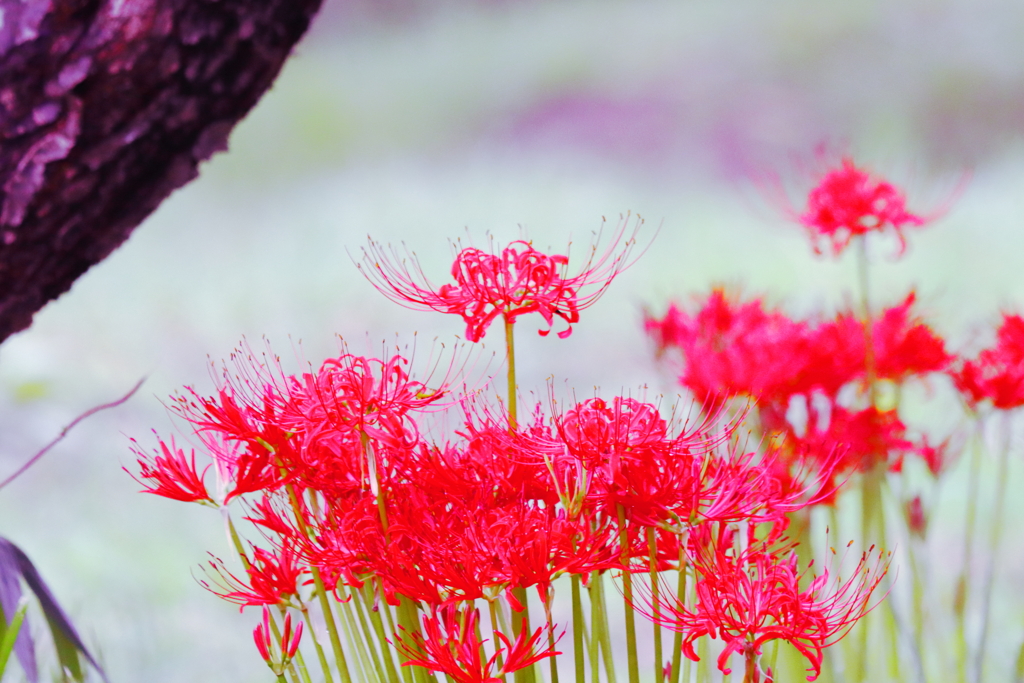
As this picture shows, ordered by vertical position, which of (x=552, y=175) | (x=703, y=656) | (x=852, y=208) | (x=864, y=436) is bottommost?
(x=703, y=656)

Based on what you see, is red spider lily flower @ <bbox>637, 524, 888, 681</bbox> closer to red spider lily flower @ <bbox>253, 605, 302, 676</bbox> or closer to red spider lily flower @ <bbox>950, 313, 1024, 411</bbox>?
red spider lily flower @ <bbox>253, 605, 302, 676</bbox>

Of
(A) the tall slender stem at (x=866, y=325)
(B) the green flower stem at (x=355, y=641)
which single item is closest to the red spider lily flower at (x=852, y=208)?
(A) the tall slender stem at (x=866, y=325)

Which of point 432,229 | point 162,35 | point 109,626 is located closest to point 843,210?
point 162,35

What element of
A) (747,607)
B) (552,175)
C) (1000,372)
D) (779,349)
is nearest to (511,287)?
(747,607)

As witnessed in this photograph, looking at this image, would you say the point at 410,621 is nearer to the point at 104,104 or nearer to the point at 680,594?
the point at 680,594

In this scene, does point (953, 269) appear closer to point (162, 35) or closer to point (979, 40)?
point (979, 40)

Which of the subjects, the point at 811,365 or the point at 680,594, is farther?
the point at 811,365
